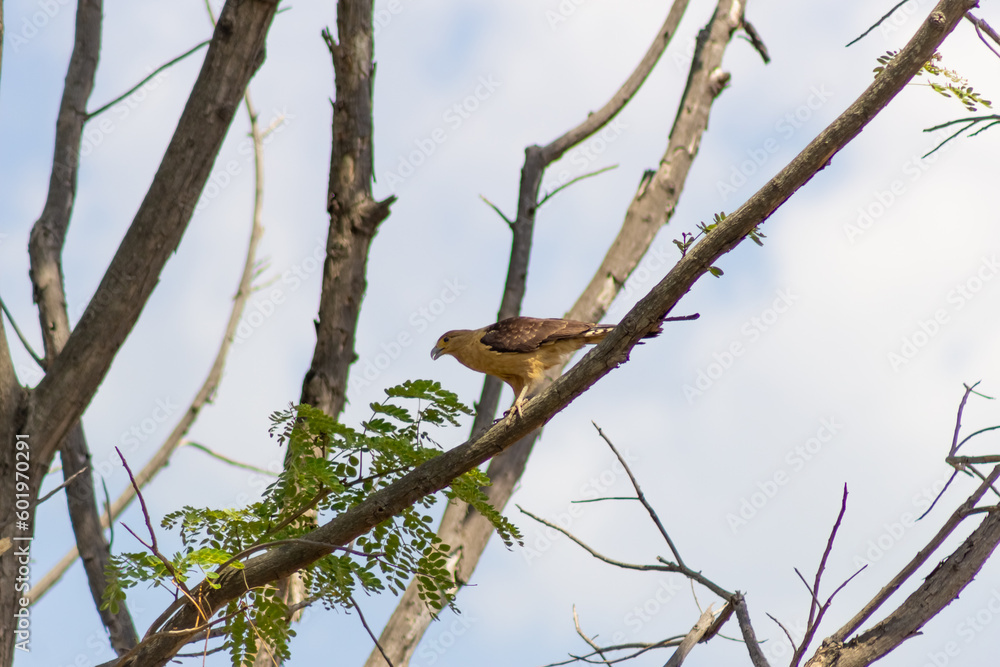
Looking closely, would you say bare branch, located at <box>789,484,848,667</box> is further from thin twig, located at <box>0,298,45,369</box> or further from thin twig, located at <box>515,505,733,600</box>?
thin twig, located at <box>0,298,45,369</box>

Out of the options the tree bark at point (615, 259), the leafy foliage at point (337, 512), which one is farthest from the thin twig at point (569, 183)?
the leafy foliage at point (337, 512)

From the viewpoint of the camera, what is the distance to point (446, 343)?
629cm

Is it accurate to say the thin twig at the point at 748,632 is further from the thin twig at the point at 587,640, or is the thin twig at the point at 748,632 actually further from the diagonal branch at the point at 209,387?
the diagonal branch at the point at 209,387

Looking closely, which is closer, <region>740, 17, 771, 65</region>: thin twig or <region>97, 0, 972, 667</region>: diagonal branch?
<region>97, 0, 972, 667</region>: diagonal branch

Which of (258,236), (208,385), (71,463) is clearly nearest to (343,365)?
(71,463)

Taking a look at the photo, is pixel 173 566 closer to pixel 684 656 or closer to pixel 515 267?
pixel 684 656

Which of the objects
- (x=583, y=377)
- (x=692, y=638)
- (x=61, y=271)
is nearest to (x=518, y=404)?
(x=583, y=377)

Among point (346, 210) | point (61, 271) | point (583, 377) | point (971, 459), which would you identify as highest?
point (61, 271)

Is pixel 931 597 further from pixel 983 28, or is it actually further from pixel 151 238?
pixel 151 238

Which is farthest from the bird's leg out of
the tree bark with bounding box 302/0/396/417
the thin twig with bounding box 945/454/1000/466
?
the thin twig with bounding box 945/454/1000/466

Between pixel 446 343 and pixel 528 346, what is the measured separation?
0.97 meters

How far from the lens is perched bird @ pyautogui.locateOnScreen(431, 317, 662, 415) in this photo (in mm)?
5492

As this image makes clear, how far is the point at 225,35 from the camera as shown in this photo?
4.85 metres

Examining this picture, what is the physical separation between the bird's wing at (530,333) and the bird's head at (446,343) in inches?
16.6
